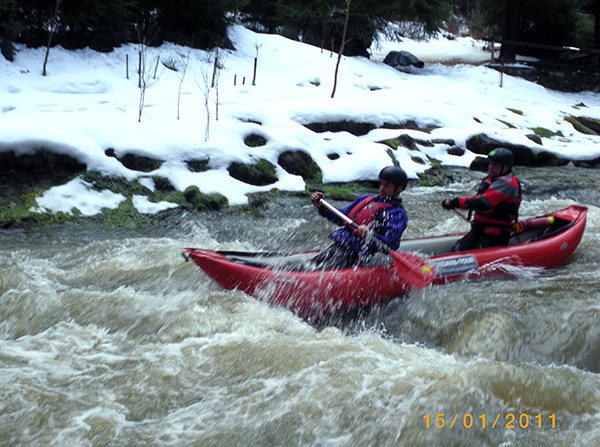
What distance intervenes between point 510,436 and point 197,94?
36.4ft

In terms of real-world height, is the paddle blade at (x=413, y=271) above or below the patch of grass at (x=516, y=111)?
below

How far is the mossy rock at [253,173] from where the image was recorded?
330 inches

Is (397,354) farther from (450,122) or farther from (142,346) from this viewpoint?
(450,122)

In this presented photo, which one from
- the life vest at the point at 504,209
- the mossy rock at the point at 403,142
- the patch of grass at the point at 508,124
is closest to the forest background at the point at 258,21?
the mossy rock at the point at 403,142

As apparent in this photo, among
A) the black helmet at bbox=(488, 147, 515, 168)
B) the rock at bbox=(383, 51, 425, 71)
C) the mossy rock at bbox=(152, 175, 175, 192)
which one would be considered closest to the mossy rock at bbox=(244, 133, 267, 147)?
the mossy rock at bbox=(152, 175, 175, 192)

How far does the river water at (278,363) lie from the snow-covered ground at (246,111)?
2.85m

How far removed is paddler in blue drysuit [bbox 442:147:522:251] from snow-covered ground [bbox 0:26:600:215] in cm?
377

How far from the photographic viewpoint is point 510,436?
8.87 feet

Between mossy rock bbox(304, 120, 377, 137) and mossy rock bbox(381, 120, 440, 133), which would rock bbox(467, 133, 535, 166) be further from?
mossy rock bbox(304, 120, 377, 137)

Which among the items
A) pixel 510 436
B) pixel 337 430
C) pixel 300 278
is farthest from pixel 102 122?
pixel 510 436

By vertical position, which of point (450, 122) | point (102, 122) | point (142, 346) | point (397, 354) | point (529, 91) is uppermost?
point (529, 91)

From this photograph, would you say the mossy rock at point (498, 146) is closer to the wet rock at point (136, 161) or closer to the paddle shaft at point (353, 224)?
the wet rock at point (136, 161)

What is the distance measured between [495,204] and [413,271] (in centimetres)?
140

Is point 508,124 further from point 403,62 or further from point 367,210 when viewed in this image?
point 367,210
